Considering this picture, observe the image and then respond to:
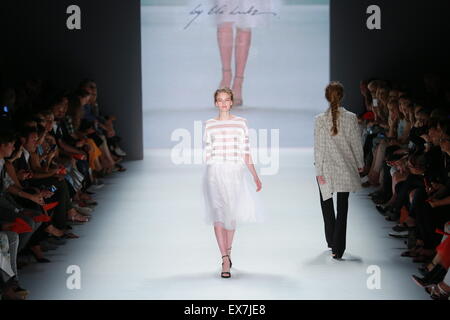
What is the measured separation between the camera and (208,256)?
17.9ft

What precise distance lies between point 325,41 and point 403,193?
489cm

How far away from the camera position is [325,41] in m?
10.6

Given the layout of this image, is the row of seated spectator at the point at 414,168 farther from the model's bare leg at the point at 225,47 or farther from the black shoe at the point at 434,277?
the model's bare leg at the point at 225,47

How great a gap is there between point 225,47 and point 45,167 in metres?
4.70

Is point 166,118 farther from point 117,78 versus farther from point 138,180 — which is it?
point 138,180

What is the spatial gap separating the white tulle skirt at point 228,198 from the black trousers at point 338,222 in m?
0.49

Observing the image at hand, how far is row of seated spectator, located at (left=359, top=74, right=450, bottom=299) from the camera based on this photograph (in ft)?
16.8

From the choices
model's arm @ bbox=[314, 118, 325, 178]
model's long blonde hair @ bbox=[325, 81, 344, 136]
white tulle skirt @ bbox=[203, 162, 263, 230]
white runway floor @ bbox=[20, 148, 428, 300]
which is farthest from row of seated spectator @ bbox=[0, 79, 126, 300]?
model's long blonde hair @ bbox=[325, 81, 344, 136]

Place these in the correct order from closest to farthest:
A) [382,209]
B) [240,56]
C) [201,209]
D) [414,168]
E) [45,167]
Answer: [414,168], [45,167], [382,209], [201,209], [240,56]

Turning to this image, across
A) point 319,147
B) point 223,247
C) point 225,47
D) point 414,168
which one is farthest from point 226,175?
point 225,47

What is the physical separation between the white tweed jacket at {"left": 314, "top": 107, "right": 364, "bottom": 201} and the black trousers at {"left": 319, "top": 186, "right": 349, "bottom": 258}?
7cm
